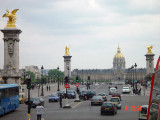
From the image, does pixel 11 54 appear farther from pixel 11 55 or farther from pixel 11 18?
pixel 11 18

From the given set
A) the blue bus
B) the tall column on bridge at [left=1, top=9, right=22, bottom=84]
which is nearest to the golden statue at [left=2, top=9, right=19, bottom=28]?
the tall column on bridge at [left=1, top=9, right=22, bottom=84]

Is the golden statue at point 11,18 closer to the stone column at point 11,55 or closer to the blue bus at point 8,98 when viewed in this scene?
the stone column at point 11,55

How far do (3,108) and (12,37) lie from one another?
3801 cm

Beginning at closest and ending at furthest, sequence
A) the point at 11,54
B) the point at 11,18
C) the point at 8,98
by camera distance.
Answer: the point at 8,98 < the point at 11,54 < the point at 11,18

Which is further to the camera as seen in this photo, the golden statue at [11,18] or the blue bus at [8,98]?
the golden statue at [11,18]

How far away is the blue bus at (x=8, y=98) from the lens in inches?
1146

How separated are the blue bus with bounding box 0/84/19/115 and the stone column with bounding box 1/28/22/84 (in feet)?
101

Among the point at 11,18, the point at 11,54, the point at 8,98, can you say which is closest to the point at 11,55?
the point at 11,54

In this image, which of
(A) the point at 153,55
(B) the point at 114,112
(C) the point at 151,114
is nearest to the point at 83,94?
(B) the point at 114,112

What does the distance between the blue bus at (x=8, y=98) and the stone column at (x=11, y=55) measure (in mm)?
30925

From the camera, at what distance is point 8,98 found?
1225 inches

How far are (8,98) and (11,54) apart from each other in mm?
36239

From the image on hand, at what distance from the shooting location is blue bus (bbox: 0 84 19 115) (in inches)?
1146

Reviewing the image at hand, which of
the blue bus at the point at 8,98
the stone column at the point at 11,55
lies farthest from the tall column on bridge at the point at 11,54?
the blue bus at the point at 8,98
